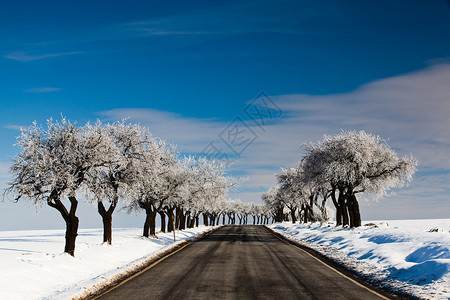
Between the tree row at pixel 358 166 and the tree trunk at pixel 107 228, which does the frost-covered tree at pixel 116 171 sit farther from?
the tree row at pixel 358 166

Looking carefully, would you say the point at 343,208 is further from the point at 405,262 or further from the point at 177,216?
the point at 405,262

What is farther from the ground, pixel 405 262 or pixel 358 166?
pixel 358 166

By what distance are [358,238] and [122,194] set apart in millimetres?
17058

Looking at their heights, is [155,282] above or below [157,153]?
below

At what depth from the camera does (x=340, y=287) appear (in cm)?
1133

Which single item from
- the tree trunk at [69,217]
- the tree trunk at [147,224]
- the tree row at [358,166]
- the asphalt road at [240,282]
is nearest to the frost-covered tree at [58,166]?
the tree trunk at [69,217]

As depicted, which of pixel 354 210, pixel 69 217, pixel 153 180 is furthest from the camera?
pixel 354 210

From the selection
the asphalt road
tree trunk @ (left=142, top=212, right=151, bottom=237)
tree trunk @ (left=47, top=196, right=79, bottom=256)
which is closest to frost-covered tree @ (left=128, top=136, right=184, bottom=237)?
tree trunk @ (left=142, top=212, right=151, bottom=237)

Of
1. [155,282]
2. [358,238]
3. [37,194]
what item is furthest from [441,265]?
[37,194]

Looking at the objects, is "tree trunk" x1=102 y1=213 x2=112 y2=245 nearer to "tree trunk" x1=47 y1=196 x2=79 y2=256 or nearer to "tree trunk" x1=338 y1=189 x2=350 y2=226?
"tree trunk" x1=47 y1=196 x2=79 y2=256

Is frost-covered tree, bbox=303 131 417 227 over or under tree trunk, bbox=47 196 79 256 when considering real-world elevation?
over

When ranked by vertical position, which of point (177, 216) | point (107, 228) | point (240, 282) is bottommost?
point (240, 282)

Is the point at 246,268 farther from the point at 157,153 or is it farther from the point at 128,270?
the point at 157,153

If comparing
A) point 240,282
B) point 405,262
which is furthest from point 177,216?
point 240,282
